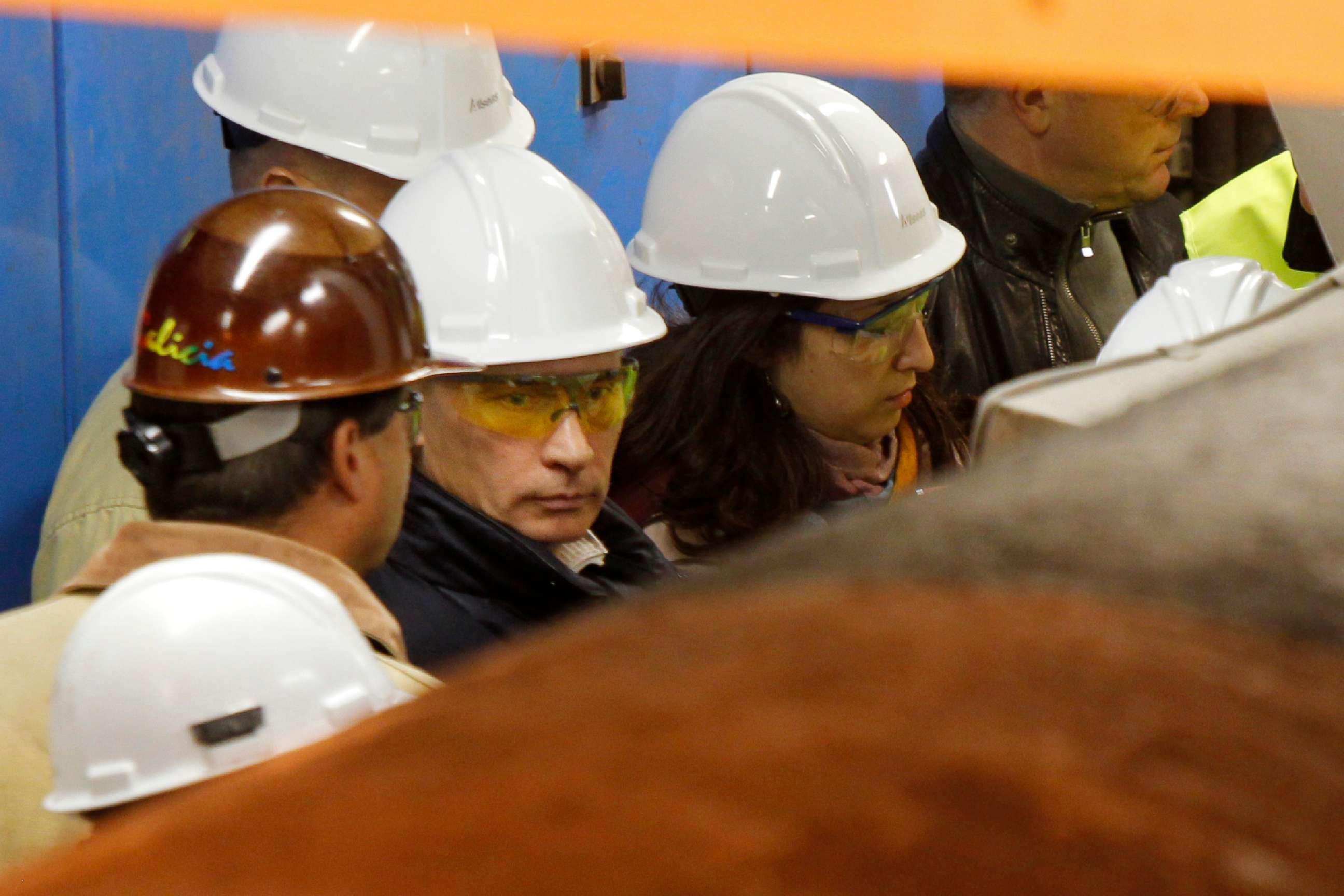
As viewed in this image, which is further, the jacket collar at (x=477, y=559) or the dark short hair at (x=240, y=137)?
the dark short hair at (x=240, y=137)

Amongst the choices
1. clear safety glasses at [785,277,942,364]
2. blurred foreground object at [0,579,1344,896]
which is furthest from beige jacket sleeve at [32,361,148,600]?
blurred foreground object at [0,579,1344,896]

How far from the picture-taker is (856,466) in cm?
346

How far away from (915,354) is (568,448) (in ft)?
3.46

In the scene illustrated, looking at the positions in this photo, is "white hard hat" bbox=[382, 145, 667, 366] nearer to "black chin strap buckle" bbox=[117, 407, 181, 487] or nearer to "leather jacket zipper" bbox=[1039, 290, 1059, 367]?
"black chin strap buckle" bbox=[117, 407, 181, 487]

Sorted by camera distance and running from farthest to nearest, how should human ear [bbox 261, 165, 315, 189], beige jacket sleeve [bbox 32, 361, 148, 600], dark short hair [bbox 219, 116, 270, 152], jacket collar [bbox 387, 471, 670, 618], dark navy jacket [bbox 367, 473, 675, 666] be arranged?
dark short hair [bbox 219, 116, 270, 152] < human ear [bbox 261, 165, 315, 189] < beige jacket sleeve [bbox 32, 361, 148, 600] < jacket collar [bbox 387, 471, 670, 618] < dark navy jacket [bbox 367, 473, 675, 666]

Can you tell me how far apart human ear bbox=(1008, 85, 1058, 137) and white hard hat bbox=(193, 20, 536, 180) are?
1.51 meters

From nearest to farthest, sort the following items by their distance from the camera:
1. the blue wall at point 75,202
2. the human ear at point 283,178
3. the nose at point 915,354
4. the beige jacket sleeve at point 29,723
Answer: the beige jacket sleeve at point 29,723
the blue wall at point 75,202
the human ear at point 283,178
the nose at point 915,354

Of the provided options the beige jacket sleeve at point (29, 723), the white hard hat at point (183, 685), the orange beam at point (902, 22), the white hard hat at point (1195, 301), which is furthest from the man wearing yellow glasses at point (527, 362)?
the orange beam at point (902, 22)

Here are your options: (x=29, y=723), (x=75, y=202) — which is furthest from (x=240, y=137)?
(x=29, y=723)

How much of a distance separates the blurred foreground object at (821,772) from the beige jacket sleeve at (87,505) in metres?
2.62

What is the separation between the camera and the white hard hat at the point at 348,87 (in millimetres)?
3365

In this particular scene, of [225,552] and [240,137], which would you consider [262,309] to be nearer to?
[225,552]

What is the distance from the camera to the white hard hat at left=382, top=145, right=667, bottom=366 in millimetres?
2869

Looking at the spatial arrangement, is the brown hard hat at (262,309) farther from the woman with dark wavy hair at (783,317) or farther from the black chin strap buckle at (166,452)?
the woman with dark wavy hair at (783,317)
